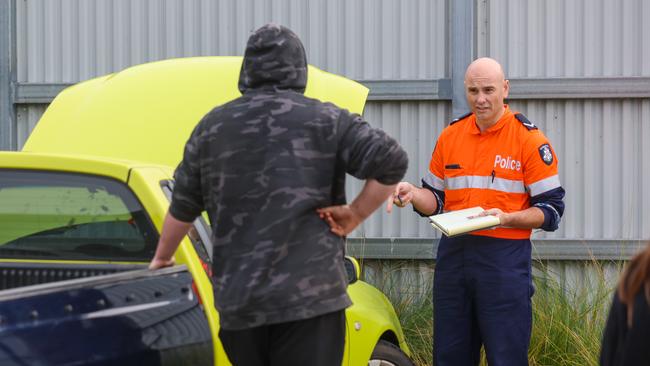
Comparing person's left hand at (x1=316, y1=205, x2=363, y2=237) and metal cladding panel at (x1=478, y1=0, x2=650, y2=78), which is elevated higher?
metal cladding panel at (x1=478, y1=0, x2=650, y2=78)

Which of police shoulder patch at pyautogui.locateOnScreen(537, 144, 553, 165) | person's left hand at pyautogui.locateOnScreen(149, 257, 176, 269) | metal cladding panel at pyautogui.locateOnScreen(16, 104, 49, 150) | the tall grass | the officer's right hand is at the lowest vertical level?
the tall grass

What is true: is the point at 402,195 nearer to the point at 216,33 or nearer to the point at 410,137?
the point at 410,137

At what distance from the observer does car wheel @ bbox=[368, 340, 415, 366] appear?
201 inches

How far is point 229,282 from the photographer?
3.34m

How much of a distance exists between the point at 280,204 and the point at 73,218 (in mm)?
1158

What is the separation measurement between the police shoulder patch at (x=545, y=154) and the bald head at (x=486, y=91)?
256mm

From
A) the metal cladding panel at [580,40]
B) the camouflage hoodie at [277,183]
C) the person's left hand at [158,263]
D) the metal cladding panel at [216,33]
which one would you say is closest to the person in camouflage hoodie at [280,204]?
the camouflage hoodie at [277,183]

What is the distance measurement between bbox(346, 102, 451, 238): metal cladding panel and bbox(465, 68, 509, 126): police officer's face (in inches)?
105

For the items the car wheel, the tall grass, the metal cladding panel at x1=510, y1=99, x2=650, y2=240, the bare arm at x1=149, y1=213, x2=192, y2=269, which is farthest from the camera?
the metal cladding panel at x1=510, y1=99, x2=650, y2=240

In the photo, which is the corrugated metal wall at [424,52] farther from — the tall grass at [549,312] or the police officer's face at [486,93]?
the police officer's face at [486,93]

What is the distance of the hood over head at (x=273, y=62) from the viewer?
3434mm

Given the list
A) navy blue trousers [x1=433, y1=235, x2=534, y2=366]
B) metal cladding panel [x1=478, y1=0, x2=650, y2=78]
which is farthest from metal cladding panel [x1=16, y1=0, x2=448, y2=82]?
navy blue trousers [x1=433, y1=235, x2=534, y2=366]

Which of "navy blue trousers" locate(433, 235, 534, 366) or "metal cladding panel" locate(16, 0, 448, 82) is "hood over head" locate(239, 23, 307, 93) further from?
"metal cladding panel" locate(16, 0, 448, 82)

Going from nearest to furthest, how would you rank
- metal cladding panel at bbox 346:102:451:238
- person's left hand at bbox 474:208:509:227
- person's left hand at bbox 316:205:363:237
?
person's left hand at bbox 316:205:363:237
person's left hand at bbox 474:208:509:227
metal cladding panel at bbox 346:102:451:238
